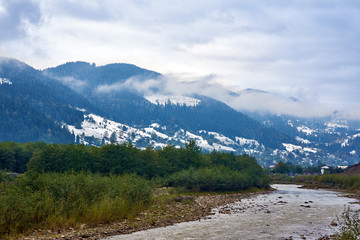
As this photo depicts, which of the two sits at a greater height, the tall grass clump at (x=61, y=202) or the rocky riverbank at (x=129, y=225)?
the tall grass clump at (x=61, y=202)

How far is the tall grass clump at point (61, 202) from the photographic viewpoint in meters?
31.5

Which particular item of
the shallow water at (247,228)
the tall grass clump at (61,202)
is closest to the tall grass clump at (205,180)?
the shallow water at (247,228)

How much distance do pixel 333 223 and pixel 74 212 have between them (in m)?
35.8

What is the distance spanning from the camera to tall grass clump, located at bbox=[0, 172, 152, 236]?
31.5m

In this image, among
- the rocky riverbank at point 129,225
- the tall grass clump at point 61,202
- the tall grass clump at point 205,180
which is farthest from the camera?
the tall grass clump at point 205,180

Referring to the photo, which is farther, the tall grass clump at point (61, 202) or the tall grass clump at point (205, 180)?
the tall grass clump at point (205, 180)

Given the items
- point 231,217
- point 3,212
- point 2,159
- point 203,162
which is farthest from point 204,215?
point 2,159

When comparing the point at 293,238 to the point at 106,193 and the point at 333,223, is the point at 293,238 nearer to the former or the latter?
the point at 333,223

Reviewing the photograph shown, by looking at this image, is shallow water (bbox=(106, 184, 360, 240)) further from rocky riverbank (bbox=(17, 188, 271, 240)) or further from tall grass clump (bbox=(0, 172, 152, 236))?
tall grass clump (bbox=(0, 172, 152, 236))

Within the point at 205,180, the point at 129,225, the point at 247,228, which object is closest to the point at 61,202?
the point at 129,225

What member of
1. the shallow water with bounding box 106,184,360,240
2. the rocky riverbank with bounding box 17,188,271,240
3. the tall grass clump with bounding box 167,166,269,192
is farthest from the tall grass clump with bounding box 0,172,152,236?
the tall grass clump with bounding box 167,166,269,192

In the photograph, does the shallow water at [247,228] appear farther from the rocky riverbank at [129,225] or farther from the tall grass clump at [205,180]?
the tall grass clump at [205,180]

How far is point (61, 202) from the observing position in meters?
36.9

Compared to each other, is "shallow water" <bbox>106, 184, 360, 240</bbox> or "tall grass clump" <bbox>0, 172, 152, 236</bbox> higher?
"tall grass clump" <bbox>0, 172, 152, 236</bbox>
